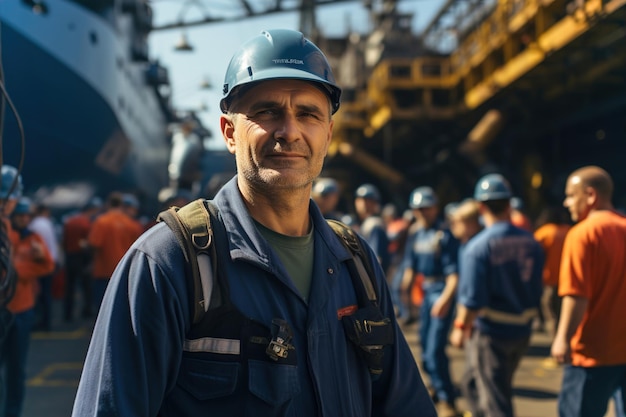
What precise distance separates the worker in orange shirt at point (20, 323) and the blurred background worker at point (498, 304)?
325 centimetres

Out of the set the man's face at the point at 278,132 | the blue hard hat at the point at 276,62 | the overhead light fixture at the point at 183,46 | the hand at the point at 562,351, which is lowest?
the hand at the point at 562,351

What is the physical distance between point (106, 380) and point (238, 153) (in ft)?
2.39

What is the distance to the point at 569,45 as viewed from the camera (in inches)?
349

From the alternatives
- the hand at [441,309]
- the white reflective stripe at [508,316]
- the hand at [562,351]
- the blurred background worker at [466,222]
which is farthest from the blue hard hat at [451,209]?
the hand at [562,351]

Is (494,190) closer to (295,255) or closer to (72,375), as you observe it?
(295,255)

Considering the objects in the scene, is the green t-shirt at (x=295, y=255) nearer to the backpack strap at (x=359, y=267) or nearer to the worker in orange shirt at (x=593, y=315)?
the backpack strap at (x=359, y=267)

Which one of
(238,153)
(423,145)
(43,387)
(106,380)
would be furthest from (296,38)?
(423,145)

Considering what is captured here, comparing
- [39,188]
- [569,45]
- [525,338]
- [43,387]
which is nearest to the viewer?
[525,338]

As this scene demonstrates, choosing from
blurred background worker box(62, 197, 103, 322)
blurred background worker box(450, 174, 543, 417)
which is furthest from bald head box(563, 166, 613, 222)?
blurred background worker box(62, 197, 103, 322)

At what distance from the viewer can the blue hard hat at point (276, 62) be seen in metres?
1.74

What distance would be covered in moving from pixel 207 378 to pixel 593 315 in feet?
9.68

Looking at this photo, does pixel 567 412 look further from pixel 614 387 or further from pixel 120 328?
pixel 120 328

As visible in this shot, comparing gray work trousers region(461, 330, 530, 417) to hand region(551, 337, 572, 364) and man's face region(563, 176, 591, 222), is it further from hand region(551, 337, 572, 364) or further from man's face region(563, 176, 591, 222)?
man's face region(563, 176, 591, 222)

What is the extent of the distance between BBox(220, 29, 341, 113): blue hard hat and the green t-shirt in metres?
0.42
